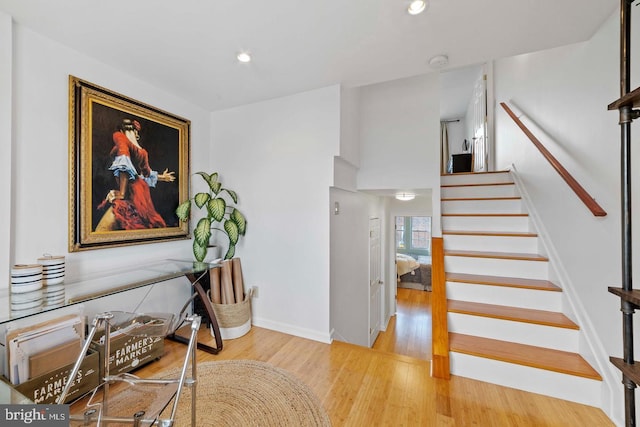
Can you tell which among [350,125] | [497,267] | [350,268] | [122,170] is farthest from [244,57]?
[497,267]

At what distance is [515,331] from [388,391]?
1117 mm

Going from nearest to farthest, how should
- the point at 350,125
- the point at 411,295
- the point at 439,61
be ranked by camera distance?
the point at 439,61 → the point at 350,125 → the point at 411,295

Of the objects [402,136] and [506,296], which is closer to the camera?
[506,296]

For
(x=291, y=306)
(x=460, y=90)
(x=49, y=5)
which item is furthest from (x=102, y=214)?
(x=460, y=90)

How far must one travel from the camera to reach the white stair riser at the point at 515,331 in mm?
1900

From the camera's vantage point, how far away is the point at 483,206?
3277 mm

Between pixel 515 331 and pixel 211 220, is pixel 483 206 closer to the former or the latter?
pixel 515 331

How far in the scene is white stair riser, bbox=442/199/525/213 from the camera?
316 centimetres

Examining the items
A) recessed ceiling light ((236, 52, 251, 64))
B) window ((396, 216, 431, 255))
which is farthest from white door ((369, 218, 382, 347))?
window ((396, 216, 431, 255))

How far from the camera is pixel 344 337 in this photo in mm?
3098

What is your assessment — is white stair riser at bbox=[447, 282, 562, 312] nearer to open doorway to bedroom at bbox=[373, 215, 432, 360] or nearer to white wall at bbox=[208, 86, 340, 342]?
white wall at bbox=[208, 86, 340, 342]

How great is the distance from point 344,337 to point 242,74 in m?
3.03

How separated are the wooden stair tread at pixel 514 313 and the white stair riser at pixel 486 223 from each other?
3.54 ft

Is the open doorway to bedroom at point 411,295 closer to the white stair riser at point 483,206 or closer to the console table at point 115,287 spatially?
the white stair riser at point 483,206
